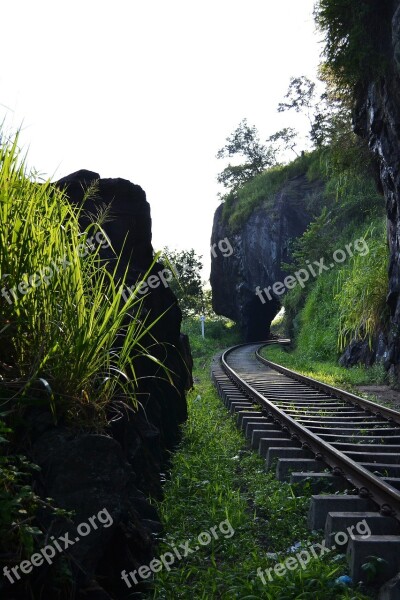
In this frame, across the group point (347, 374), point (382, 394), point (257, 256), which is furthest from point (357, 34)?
point (257, 256)

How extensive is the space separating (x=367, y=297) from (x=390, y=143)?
3734 millimetres

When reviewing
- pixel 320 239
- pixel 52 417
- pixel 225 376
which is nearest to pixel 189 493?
pixel 52 417

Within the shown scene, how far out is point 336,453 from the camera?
479 cm

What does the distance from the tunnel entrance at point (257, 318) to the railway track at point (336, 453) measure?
2845 cm

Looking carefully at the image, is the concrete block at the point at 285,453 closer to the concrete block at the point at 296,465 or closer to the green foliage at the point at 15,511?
the concrete block at the point at 296,465

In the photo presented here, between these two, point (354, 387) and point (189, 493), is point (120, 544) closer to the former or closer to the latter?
point (189, 493)

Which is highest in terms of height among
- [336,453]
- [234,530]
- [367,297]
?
[367,297]

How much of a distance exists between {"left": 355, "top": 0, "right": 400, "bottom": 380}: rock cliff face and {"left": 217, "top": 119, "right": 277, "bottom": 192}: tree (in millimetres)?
30943

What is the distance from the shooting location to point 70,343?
3020 millimetres

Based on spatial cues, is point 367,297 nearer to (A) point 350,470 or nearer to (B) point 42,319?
(A) point 350,470

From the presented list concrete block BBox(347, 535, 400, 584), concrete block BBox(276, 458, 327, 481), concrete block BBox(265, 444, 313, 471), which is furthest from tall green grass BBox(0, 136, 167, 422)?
concrete block BBox(265, 444, 313, 471)

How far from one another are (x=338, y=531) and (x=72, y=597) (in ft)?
5.67

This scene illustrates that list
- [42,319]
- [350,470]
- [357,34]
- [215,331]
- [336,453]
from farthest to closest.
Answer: [215,331], [357,34], [336,453], [350,470], [42,319]

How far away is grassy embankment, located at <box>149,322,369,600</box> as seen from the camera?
298 cm
